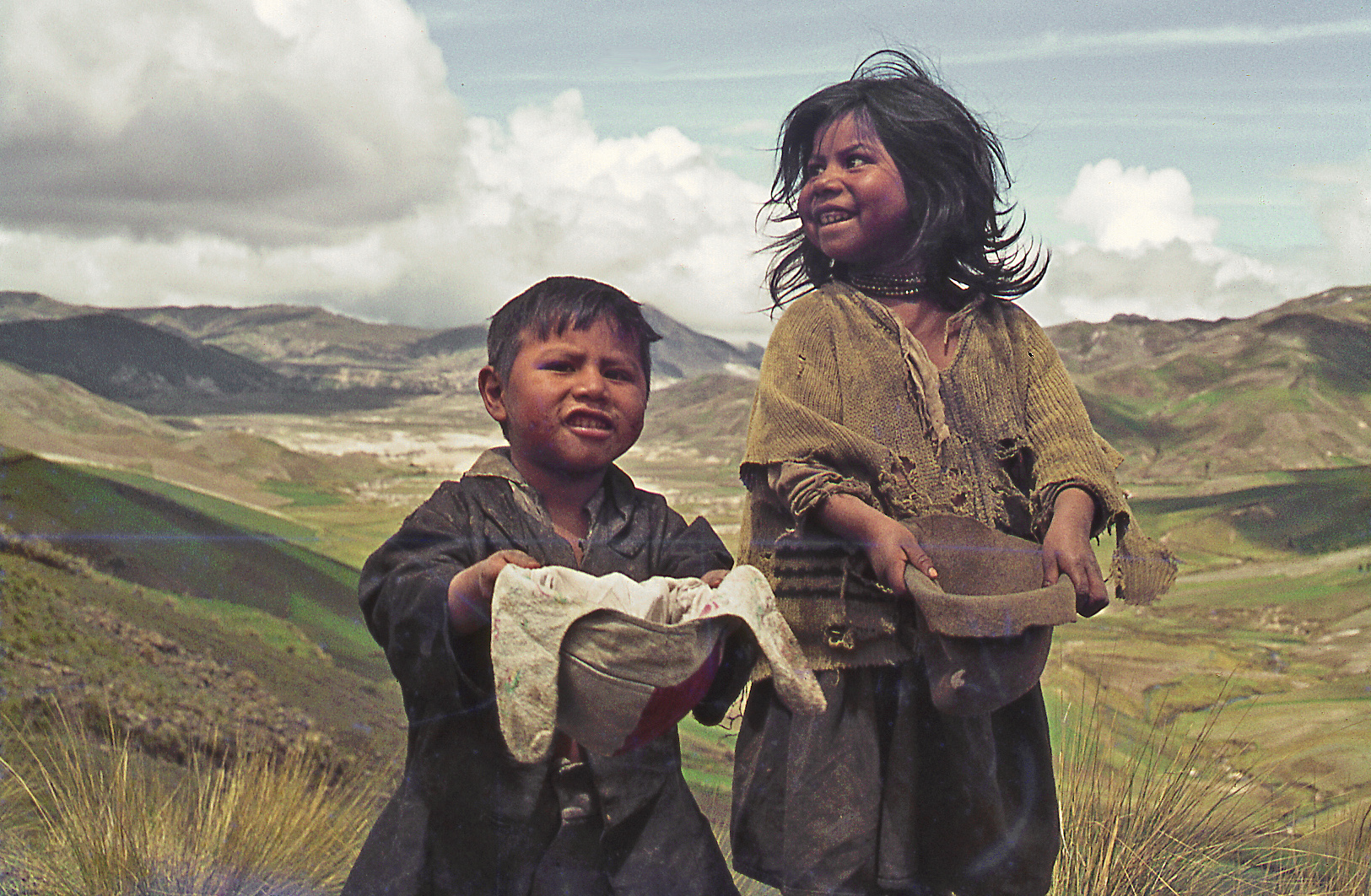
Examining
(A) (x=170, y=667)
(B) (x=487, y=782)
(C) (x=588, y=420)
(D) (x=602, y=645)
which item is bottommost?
(A) (x=170, y=667)

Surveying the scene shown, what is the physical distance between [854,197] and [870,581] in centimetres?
84

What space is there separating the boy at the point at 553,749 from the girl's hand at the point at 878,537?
0.38 m

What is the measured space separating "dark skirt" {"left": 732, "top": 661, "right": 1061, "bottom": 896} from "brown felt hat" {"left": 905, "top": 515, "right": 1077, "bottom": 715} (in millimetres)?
228

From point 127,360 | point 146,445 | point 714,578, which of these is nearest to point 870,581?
point 714,578

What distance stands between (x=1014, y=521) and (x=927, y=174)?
31.5 inches

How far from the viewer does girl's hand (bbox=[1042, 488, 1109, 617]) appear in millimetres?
1976

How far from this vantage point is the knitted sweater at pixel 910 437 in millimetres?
2125

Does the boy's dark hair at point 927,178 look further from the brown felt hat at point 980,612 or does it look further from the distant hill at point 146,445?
the distant hill at point 146,445

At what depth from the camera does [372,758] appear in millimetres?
3541

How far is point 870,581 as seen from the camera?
6.95ft

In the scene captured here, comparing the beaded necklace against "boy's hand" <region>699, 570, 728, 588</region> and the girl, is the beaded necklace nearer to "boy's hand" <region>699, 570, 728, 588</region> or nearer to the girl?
the girl

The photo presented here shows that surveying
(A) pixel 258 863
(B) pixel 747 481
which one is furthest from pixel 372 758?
(B) pixel 747 481

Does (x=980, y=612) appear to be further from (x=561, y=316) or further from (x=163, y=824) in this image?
(x=163, y=824)

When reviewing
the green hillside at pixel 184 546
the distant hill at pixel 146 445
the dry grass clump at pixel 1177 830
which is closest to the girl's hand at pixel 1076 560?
the dry grass clump at pixel 1177 830
